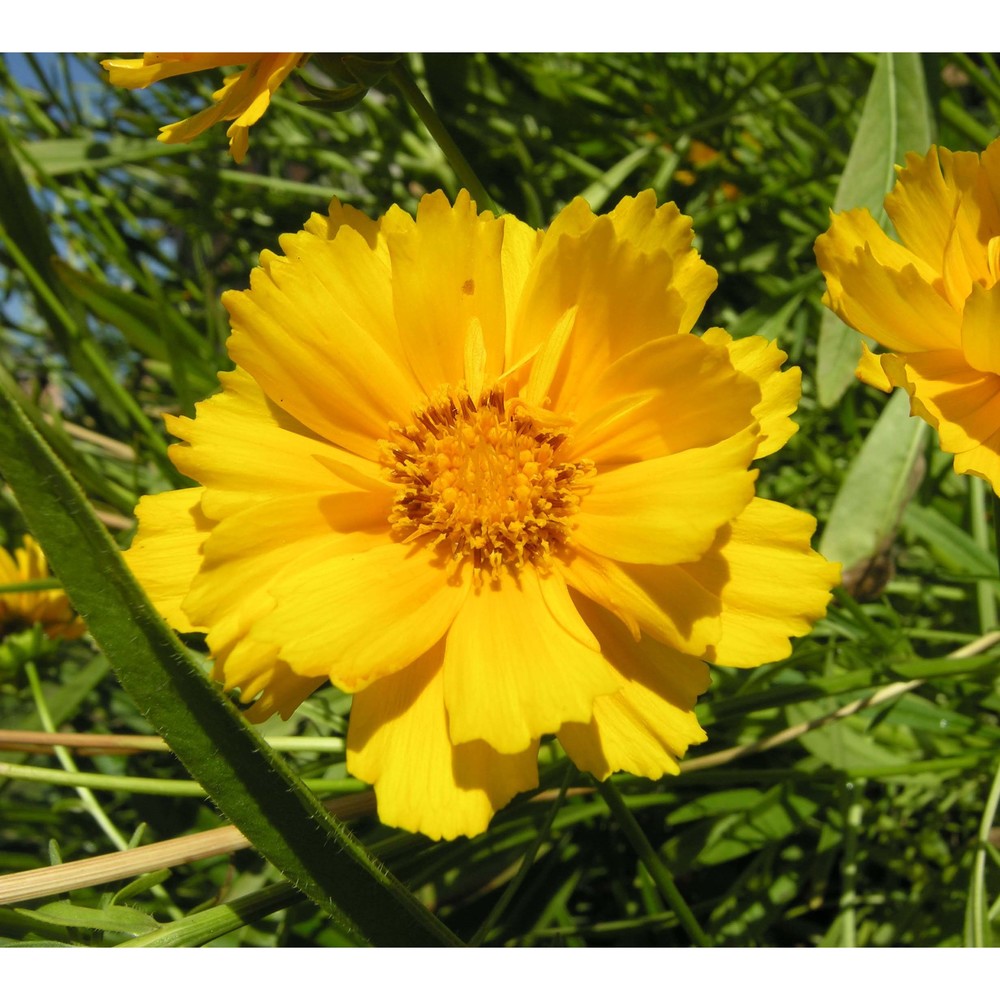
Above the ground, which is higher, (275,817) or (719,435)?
(719,435)

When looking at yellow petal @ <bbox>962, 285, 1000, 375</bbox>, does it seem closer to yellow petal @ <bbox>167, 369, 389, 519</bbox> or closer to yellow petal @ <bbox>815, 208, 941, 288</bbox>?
yellow petal @ <bbox>815, 208, 941, 288</bbox>

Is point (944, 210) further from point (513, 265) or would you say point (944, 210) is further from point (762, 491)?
point (762, 491)

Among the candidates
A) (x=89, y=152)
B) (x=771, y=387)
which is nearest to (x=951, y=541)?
(x=771, y=387)

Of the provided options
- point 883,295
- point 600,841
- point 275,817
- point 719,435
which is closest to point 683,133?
point 883,295

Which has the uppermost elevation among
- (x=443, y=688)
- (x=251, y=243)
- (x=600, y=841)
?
(x=251, y=243)

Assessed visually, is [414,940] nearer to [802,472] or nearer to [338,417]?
[338,417]

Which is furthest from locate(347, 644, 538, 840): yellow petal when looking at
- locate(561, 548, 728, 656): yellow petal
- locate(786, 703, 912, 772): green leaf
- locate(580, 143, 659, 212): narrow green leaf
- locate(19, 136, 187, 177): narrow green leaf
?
locate(19, 136, 187, 177): narrow green leaf

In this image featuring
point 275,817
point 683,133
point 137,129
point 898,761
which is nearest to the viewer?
point 275,817

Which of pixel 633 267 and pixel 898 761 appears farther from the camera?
pixel 898 761
